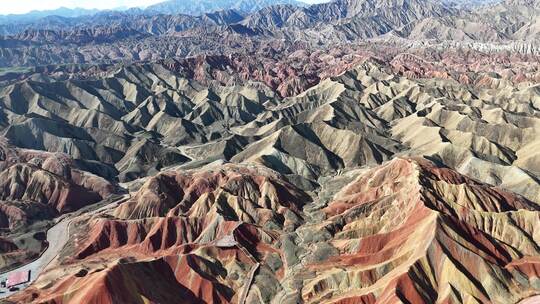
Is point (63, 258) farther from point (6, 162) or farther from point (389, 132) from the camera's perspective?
point (389, 132)

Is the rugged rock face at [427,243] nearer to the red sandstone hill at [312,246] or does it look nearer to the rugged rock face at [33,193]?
the red sandstone hill at [312,246]

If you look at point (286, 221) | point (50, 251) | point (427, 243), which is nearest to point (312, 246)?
point (286, 221)

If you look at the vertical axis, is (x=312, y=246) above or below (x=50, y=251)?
below

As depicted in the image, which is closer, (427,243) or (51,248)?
(427,243)

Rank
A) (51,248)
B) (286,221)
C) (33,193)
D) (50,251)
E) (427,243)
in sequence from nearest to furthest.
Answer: (427,243), (50,251), (51,248), (286,221), (33,193)

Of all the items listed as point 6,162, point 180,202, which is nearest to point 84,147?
point 6,162

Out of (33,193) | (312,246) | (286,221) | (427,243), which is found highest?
(33,193)

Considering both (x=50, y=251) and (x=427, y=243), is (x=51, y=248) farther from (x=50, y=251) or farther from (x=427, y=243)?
(x=427, y=243)

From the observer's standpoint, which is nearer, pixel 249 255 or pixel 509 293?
pixel 509 293
